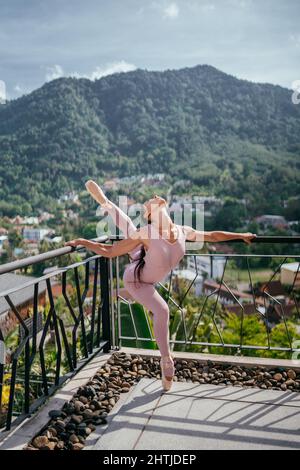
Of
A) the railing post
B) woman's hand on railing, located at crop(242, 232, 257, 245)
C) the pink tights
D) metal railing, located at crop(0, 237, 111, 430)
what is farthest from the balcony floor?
woman's hand on railing, located at crop(242, 232, 257, 245)

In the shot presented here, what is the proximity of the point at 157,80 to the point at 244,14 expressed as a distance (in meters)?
62.3

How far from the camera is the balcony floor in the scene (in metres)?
2.11

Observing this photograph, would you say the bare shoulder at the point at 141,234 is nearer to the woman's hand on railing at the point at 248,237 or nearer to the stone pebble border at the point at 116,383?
the woman's hand on railing at the point at 248,237

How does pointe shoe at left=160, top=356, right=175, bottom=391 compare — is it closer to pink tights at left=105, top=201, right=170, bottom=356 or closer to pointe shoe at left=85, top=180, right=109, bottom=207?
pink tights at left=105, top=201, right=170, bottom=356

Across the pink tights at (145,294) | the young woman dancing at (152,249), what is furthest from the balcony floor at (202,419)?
the pink tights at (145,294)

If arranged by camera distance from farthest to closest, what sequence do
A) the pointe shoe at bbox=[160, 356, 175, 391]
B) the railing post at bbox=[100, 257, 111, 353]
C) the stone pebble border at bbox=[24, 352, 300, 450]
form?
1. the railing post at bbox=[100, 257, 111, 353]
2. the pointe shoe at bbox=[160, 356, 175, 391]
3. the stone pebble border at bbox=[24, 352, 300, 450]

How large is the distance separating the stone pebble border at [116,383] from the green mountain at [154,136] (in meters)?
43.7

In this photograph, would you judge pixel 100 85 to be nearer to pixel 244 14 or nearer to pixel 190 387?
pixel 244 14

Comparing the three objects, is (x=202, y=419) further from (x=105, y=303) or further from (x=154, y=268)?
(x=105, y=303)

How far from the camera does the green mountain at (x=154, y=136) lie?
53.1 meters

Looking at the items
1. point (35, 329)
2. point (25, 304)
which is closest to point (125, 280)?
point (35, 329)

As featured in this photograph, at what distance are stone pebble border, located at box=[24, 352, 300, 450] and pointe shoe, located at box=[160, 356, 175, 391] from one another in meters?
0.25

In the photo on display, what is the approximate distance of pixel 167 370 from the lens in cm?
262

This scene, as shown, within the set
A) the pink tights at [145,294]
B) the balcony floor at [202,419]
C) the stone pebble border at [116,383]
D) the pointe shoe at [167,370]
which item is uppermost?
the pink tights at [145,294]
